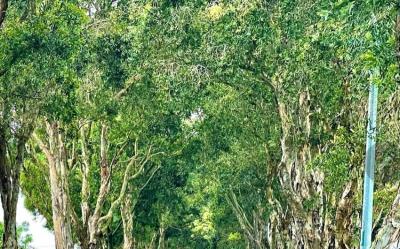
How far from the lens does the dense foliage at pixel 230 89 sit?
16203mm

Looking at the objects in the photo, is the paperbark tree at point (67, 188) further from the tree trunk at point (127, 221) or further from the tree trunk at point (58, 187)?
the tree trunk at point (127, 221)

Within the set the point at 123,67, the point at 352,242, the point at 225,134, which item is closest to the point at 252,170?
the point at 225,134

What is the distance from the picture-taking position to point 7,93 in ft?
55.4

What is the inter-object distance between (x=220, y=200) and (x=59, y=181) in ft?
66.7

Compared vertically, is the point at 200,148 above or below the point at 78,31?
above

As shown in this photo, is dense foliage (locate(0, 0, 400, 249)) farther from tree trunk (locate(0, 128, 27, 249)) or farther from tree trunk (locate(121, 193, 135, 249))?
tree trunk (locate(121, 193, 135, 249))

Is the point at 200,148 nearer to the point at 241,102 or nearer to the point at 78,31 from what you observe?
the point at 241,102

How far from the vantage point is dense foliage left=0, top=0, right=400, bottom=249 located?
1620cm

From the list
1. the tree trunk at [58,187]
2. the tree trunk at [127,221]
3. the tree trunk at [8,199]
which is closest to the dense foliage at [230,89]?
the tree trunk at [58,187]

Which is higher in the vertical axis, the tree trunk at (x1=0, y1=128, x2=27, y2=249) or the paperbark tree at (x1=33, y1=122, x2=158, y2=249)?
the paperbark tree at (x1=33, y1=122, x2=158, y2=249)

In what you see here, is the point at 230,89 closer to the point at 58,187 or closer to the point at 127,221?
the point at 58,187

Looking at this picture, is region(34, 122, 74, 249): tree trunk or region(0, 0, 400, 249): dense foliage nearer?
region(0, 0, 400, 249): dense foliage

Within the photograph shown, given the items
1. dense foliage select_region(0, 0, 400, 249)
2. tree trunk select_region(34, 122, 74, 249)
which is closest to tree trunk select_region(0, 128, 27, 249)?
dense foliage select_region(0, 0, 400, 249)

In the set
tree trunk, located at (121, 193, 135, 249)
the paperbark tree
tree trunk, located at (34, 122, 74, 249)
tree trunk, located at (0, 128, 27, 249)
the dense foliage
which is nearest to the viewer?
the dense foliage
